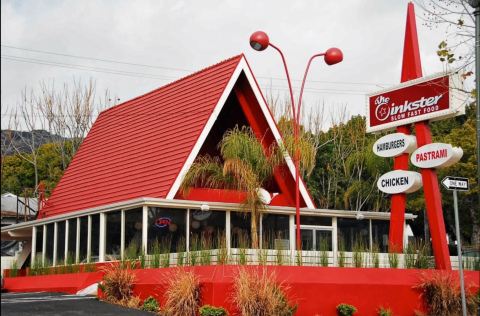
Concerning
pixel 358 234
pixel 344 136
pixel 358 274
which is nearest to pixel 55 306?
pixel 358 274

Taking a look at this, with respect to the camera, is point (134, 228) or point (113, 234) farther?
point (113, 234)

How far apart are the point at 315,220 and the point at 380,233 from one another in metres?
2.84

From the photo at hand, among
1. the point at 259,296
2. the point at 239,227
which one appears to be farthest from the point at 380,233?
the point at 259,296

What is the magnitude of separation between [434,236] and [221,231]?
6506mm

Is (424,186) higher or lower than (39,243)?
higher

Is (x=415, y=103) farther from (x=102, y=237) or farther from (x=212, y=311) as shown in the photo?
(x=102, y=237)

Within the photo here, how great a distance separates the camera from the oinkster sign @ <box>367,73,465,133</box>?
17.1 m

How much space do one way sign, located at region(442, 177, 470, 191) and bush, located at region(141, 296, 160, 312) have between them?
668 centimetres

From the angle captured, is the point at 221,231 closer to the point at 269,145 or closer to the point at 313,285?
the point at 269,145

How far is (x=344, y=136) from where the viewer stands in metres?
38.1

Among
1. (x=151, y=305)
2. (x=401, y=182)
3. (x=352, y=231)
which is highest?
(x=401, y=182)

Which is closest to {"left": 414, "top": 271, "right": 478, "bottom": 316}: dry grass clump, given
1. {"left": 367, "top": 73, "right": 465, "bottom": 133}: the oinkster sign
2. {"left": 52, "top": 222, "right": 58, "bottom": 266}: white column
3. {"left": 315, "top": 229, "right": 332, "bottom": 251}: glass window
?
{"left": 367, "top": 73, "right": 465, "bottom": 133}: the oinkster sign

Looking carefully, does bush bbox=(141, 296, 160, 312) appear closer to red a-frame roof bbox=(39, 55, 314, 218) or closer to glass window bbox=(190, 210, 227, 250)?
red a-frame roof bbox=(39, 55, 314, 218)

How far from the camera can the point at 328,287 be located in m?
14.1
